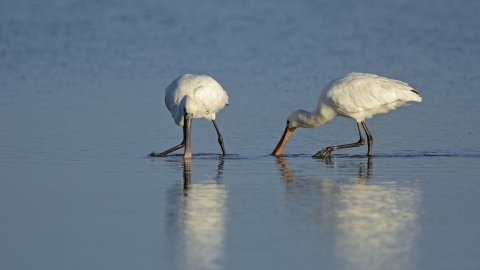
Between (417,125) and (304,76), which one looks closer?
(417,125)

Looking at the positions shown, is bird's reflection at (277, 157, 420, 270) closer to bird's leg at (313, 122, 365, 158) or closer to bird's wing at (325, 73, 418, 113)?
bird's leg at (313, 122, 365, 158)

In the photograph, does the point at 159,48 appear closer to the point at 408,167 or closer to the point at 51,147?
the point at 51,147

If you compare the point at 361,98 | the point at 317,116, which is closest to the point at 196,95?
the point at 317,116

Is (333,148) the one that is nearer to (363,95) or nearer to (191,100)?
(363,95)

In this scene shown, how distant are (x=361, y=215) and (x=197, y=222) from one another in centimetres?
145

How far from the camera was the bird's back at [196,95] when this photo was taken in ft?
42.7

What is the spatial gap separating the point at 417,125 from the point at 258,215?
22.8 feet

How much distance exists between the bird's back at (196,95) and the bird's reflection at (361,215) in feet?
8.04

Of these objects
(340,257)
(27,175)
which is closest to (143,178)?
(27,175)

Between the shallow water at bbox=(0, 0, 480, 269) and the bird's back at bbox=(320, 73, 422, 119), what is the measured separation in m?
0.61

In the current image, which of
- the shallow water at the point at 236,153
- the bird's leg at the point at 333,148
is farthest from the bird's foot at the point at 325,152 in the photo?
the shallow water at the point at 236,153

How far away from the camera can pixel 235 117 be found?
1554 centimetres

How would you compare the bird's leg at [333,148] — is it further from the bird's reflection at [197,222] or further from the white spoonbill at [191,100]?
the bird's reflection at [197,222]

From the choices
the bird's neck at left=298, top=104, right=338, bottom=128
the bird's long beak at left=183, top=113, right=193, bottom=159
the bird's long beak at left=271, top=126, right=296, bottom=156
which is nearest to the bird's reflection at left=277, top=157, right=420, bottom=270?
the bird's long beak at left=271, top=126, right=296, bottom=156
